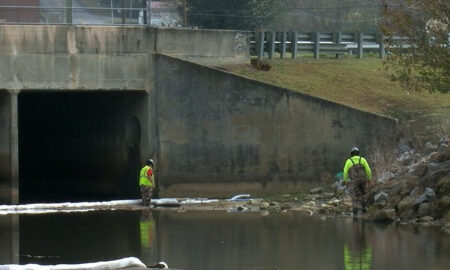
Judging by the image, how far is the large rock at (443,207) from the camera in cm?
2783

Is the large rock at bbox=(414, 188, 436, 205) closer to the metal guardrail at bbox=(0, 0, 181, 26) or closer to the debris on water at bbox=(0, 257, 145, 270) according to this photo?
the debris on water at bbox=(0, 257, 145, 270)

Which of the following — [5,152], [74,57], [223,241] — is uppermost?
[74,57]

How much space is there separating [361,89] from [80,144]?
403 inches

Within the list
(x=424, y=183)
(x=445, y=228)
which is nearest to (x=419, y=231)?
(x=445, y=228)

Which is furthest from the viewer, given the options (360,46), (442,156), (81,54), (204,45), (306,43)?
(360,46)

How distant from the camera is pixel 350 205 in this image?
31.5 m

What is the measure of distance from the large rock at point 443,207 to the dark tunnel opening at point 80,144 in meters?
11.7

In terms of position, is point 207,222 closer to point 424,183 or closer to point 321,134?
point 424,183

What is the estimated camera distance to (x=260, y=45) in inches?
1732

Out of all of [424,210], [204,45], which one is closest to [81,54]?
[204,45]

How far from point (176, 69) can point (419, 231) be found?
1194 centimetres

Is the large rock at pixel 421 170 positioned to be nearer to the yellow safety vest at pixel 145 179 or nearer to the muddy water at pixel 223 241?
the muddy water at pixel 223 241

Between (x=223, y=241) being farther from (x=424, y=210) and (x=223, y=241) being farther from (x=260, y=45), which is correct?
(x=260, y=45)

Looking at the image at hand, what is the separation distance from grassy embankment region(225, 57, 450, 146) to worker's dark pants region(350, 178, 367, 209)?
6.31 meters
